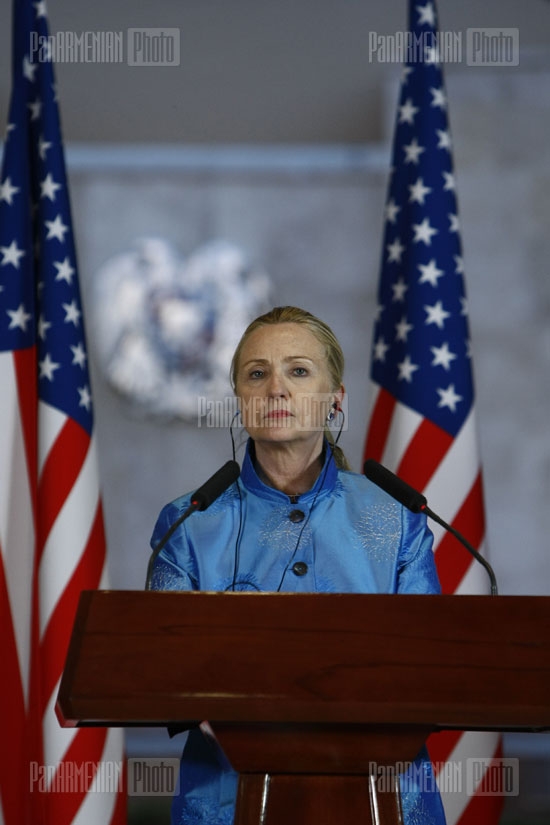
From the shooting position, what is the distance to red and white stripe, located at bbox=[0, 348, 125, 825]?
9.50 ft

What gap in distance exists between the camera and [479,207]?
4.27m

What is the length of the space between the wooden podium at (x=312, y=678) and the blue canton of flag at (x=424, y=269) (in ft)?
6.72

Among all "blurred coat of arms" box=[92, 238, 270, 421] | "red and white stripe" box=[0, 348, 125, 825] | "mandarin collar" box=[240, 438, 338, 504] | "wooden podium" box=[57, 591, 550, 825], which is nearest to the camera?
"wooden podium" box=[57, 591, 550, 825]

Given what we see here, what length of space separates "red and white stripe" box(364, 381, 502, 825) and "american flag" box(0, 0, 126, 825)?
38.6 inches

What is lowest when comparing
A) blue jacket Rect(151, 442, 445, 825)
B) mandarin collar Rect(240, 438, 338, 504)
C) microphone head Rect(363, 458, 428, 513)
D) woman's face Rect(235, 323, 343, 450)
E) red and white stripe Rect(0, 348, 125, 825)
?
red and white stripe Rect(0, 348, 125, 825)

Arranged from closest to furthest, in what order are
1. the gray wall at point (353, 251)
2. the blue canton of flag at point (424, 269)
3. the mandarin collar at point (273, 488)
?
the mandarin collar at point (273, 488) → the blue canton of flag at point (424, 269) → the gray wall at point (353, 251)

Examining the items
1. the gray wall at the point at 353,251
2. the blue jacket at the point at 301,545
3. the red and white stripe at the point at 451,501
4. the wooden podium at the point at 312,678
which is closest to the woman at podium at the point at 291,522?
the blue jacket at the point at 301,545

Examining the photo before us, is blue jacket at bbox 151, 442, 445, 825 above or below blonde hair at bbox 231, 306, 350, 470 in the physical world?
below

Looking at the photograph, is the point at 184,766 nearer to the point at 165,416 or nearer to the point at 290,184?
the point at 165,416

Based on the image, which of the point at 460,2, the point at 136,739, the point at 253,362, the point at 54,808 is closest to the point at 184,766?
the point at 253,362

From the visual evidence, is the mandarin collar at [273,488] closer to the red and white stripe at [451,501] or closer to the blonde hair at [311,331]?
the blonde hair at [311,331]

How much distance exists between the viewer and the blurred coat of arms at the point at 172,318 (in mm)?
4387

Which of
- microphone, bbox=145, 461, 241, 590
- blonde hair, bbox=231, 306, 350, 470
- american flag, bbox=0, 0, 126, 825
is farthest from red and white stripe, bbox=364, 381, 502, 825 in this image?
microphone, bbox=145, 461, 241, 590

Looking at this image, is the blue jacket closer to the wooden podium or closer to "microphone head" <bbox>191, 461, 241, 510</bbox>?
"microphone head" <bbox>191, 461, 241, 510</bbox>
